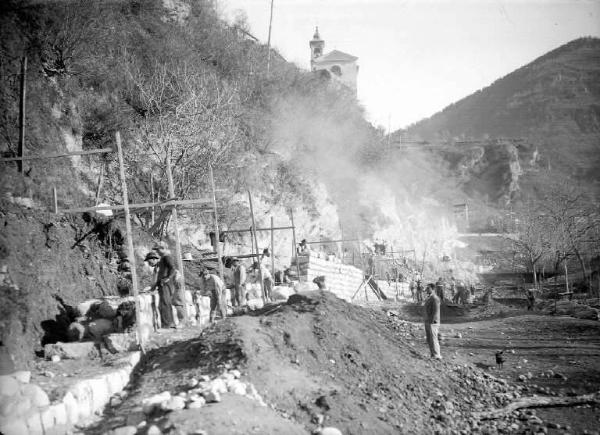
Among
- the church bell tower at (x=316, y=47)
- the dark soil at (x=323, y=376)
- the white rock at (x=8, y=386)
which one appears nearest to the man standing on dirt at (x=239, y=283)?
the dark soil at (x=323, y=376)

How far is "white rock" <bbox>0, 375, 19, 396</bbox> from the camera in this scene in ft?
17.6

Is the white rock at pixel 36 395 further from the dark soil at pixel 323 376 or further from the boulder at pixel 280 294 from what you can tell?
the boulder at pixel 280 294

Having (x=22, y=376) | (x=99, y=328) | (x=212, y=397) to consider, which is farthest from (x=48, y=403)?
(x=99, y=328)

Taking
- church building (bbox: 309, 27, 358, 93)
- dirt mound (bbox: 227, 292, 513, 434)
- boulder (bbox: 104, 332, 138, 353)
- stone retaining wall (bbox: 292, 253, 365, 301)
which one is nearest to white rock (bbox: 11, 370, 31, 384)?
boulder (bbox: 104, 332, 138, 353)

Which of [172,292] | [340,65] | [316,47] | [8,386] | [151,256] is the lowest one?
[8,386]

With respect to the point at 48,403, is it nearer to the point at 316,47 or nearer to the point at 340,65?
the point at 340,65

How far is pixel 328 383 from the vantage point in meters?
7.46

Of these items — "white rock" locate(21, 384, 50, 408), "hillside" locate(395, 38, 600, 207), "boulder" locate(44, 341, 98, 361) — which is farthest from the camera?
"hillside" locate(395, 38, 600, 207)

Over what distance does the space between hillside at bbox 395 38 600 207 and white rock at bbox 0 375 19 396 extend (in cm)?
7244

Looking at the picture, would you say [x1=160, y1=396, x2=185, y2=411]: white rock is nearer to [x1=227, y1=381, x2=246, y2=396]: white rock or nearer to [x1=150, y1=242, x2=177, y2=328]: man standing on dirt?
[x1=227, y1=381, x2=246, y2=396]: white rock

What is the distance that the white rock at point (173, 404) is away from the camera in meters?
5.55

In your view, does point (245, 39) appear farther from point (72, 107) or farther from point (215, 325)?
point (215, 325)

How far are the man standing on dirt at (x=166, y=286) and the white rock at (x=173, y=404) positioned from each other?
4.57 meters

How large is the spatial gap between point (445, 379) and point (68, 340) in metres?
6.83
